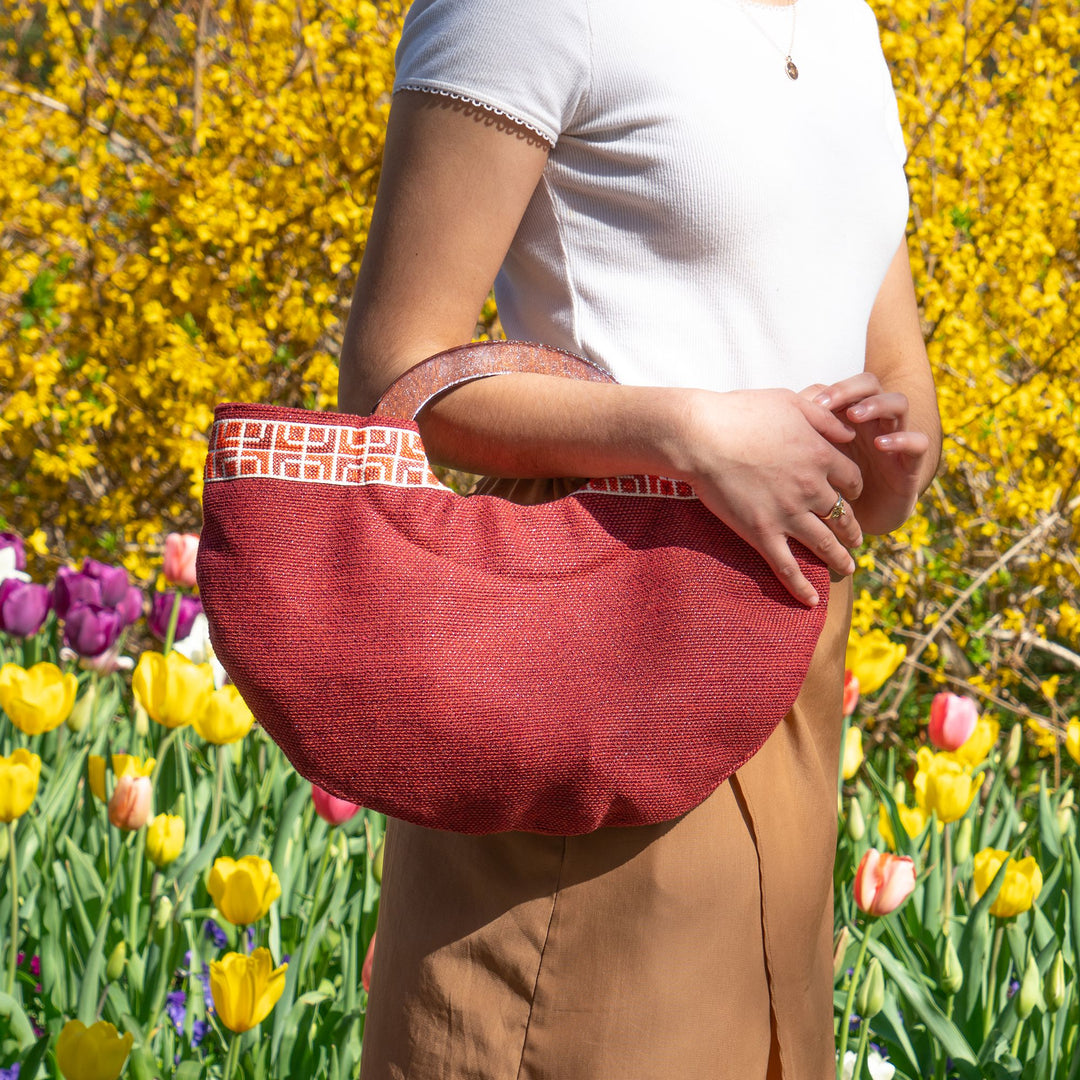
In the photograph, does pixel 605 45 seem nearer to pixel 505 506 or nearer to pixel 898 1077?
pixel 505 506

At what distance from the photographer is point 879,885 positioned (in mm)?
1304

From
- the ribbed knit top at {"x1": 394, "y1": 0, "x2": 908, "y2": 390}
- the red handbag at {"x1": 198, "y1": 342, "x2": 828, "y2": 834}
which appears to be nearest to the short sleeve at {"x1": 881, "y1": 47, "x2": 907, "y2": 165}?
the ribbed knit top at {"x1": 394, "y1": 0, "x2": 908, "y2": 390}

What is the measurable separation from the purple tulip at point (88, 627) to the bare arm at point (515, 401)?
1.72m

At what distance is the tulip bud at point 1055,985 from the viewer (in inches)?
A: 52.4

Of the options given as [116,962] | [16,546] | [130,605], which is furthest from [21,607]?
[116,962]

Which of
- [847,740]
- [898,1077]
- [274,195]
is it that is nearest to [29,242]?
[274,195]

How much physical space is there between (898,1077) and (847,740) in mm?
527

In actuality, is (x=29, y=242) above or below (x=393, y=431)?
above

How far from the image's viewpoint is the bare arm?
0.72m

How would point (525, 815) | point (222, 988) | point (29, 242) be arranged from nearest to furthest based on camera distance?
point (525, 815) < point (222, 988) < point (29, 242)

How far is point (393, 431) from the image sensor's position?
0.71m

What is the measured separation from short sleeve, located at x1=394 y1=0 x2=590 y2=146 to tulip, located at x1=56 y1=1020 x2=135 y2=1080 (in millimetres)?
805

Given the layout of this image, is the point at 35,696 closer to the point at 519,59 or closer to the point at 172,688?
the point at 172,688

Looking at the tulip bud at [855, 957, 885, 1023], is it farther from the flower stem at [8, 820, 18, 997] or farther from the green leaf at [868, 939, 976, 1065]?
the flower stem at [8, 820, 18, 997]
